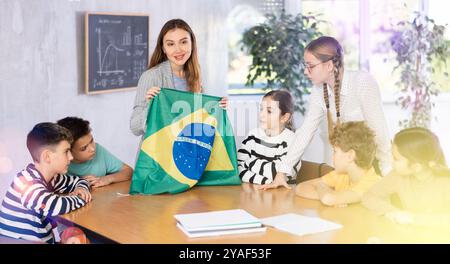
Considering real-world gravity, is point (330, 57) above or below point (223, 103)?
above

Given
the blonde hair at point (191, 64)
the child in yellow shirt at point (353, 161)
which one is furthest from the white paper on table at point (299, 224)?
the blonde hair at point (191, 64)

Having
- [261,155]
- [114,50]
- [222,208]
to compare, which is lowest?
[222,208]

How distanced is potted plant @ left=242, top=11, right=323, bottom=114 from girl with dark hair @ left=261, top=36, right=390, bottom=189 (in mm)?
2385

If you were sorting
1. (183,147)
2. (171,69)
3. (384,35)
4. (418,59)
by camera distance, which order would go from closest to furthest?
1. (183,147)
2. (171,69)
3. (418,59)
4. (384,35)

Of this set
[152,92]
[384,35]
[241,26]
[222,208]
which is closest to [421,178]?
[222,208]

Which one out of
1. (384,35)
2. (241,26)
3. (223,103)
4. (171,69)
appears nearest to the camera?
(223,103)

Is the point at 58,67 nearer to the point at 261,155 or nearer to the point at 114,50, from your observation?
the point at 114,50

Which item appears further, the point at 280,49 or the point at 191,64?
the point at 280,49

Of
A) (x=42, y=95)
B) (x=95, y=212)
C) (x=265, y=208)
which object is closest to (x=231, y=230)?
(x=265, y=208)

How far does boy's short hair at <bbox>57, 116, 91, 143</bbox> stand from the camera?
2449 millimetres

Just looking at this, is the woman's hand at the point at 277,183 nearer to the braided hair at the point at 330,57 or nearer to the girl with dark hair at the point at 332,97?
the girl with dark hair at the point at 332,97

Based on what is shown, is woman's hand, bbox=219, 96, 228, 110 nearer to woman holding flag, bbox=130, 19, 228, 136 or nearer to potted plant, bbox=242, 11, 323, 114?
woman holding flag, bbox=130, 19, 228, 136

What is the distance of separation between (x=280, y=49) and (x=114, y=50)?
1.50m

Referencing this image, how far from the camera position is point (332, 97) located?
2.49 m
